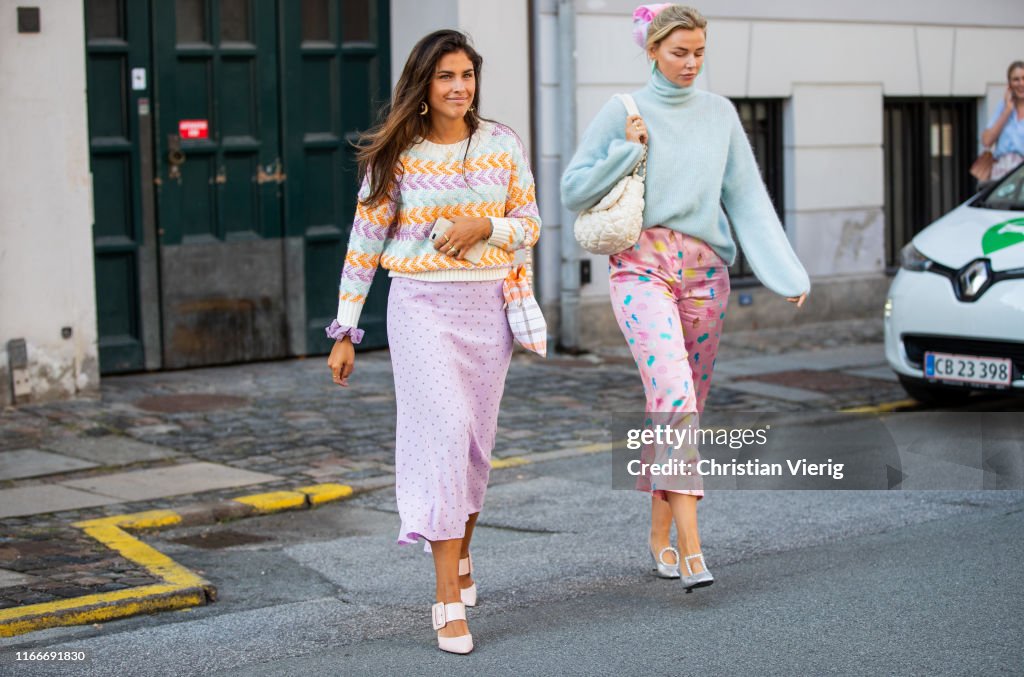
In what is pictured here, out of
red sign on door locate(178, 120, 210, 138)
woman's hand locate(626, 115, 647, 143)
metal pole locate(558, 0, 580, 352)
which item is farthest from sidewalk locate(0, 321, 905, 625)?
woman's hand locate(626, 115, 647, 143)

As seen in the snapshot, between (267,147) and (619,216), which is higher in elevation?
(267,147)

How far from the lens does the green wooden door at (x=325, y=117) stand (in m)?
10.9

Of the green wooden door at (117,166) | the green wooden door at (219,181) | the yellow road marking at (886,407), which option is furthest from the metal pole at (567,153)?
the green wooden door at (117,166)

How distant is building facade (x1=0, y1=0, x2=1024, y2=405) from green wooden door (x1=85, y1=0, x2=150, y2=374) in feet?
0.04

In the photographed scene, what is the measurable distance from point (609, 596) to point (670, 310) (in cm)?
104

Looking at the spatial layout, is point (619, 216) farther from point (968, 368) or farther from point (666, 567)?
point (968, 368)

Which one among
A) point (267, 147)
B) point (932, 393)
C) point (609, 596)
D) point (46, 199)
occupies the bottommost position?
point (609, 596)

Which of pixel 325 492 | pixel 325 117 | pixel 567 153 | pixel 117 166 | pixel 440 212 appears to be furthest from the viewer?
pixel 567 153

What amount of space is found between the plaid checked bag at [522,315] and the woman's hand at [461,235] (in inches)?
8.5

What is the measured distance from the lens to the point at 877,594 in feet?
17.5

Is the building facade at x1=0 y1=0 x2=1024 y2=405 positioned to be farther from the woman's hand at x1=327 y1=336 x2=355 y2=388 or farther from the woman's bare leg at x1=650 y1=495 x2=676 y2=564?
the woman's bare leg at x1=650 y1=495 x2=676 y2=564

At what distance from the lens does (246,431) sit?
876cm

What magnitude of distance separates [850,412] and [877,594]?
406 centimetres

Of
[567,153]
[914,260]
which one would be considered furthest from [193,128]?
[914,260]
